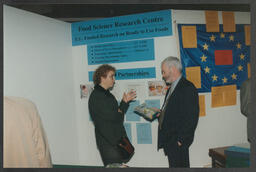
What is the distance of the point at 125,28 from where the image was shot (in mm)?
3002

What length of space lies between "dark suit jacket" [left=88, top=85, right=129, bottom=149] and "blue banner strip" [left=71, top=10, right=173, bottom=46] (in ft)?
2.47

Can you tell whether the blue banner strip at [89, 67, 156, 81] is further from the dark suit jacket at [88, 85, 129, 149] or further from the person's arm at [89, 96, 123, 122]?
the person's arm at [89, 96, 123, 122]

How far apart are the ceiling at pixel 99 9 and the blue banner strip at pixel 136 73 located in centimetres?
81

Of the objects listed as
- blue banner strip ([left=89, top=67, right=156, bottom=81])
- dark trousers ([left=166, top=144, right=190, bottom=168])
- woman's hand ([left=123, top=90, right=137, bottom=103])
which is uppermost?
blue banner strip ([left=89, top=67, right=156, bottom=81])

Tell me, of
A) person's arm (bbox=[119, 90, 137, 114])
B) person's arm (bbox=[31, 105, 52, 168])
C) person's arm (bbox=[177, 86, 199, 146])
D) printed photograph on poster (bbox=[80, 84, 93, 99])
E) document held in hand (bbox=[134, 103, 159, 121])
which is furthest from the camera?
printed photograph on poster (bbox=[80, 84, 93, 99])

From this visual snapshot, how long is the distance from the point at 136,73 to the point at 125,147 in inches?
38.6

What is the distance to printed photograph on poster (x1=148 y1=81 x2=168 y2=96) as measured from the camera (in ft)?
9.70

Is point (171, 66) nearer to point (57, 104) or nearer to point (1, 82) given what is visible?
point (57, 104)

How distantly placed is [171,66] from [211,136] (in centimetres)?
110

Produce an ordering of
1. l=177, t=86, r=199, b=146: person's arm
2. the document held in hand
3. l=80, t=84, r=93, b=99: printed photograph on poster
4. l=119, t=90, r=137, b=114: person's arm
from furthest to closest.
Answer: l=80, t=84, r=93, b=99: printed photograph on poster
l=119, t=90, r=137, b=114: person's arm
the document held in hand
l=177, t=86, r=199, b=146: person's arm

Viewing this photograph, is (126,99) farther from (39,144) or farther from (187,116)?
(39,144)

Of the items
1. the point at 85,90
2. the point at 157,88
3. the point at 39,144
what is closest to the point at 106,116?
the point at 85,90

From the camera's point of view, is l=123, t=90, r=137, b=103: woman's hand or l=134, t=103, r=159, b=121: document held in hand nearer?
l=134, t=103, r=159, b=121: document held in hand

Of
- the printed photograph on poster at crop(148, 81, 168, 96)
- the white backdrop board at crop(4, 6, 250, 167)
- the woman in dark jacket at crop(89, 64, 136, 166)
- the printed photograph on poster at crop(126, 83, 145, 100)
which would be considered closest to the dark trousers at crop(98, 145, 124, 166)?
the woman in dark jacket at crop(89, 64, 136, 166)
